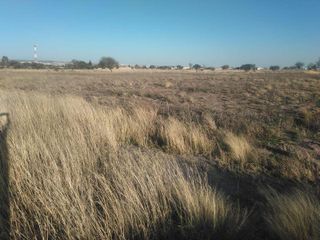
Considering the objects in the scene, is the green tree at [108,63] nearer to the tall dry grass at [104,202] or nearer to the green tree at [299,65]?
the green tree at [299,65]

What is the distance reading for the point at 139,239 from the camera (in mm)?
2965

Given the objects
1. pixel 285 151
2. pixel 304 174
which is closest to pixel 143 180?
pixel 304 174

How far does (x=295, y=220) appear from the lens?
3.03 meters

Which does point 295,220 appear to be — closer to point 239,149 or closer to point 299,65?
point 239,149

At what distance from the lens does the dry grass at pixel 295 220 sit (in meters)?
2.90

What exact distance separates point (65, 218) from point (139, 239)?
746 mm

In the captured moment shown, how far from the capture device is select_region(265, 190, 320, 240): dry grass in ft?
9.50

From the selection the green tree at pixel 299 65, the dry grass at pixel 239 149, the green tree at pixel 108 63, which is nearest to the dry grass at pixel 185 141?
the dry grass at pixel 239 149

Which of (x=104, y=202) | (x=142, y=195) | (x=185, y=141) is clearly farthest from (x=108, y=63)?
(x=104, y=202)

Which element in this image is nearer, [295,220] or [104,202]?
[295,220]

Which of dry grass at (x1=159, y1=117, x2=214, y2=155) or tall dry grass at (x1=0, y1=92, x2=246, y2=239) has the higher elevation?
tall dry grass at (x1=0, y1=92, x2=246, y2=239)

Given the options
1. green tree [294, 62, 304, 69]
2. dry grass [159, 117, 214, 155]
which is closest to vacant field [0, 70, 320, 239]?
dry grass [159, 117, 214, 155]

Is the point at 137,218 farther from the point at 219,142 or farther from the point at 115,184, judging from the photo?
the point at 219,142

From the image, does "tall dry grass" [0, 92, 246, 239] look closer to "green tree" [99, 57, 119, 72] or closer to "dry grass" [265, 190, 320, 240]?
"dry grass" [265, 190, 320, 240]
